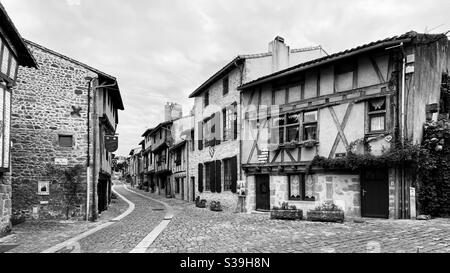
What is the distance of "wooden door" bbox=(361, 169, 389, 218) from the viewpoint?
10.8 m

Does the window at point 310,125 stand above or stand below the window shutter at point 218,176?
above

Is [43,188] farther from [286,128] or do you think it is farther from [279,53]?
[279,53]

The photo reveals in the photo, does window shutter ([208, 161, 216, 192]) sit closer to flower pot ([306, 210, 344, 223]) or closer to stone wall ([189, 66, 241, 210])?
stone wall ([189, 66, 241, 210])

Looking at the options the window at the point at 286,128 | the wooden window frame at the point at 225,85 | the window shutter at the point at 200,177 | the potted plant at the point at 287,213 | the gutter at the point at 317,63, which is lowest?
the potted plant at the point at 287,213

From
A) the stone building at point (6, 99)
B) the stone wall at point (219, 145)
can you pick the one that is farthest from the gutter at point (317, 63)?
the stone building at point (6, 99)

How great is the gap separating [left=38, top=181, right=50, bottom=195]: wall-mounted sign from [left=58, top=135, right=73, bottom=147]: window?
1.51 metres

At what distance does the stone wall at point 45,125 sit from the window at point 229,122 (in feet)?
21.2

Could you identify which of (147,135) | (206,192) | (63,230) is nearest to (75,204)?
(63,230)

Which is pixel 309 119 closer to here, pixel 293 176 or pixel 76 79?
pixel 293 176

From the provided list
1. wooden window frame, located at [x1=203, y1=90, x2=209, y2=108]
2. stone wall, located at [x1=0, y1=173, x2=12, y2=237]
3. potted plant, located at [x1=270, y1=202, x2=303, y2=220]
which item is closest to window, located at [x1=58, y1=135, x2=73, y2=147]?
stone wall, located at [x1=0, y1=173, x2=12, y2=237]

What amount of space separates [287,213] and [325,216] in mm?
1526

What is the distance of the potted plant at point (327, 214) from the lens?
10.8 meters

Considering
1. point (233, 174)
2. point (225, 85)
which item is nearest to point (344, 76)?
point (233, 174)

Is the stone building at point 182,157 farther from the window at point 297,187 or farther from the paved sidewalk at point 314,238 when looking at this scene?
the paved sidewalk at point 314,238
